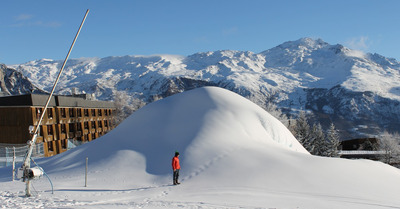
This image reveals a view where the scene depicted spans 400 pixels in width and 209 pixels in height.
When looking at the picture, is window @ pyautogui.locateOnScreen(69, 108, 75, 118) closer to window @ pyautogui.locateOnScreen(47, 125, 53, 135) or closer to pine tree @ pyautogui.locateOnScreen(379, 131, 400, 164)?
window @ pyautogui.locateOnScreen(47, 125, 53, 135)

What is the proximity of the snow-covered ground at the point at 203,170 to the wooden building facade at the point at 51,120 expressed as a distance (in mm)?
27448

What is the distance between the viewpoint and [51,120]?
5038cm

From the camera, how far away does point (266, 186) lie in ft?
50.5

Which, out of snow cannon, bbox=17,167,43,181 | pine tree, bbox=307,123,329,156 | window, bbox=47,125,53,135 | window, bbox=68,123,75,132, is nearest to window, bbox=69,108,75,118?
window, bbox=68,123,75,132

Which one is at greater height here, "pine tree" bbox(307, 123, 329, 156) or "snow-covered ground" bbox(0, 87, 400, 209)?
"snow-covered ground" bbox(0, 87, 400, 209)

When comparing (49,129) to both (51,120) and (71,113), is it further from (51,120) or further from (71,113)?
(71,113)

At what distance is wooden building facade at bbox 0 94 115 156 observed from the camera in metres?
45.2

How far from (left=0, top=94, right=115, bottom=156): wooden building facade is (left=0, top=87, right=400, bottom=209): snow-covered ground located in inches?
1081

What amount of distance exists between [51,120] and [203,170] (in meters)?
40.8

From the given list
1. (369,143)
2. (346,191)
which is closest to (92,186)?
(346,191)

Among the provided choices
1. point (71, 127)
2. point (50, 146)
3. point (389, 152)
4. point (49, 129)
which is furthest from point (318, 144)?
point (49, 129)

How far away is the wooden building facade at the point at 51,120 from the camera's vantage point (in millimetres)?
45188

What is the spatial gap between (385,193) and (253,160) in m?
6.80

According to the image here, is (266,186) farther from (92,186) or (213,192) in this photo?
(92,186)
